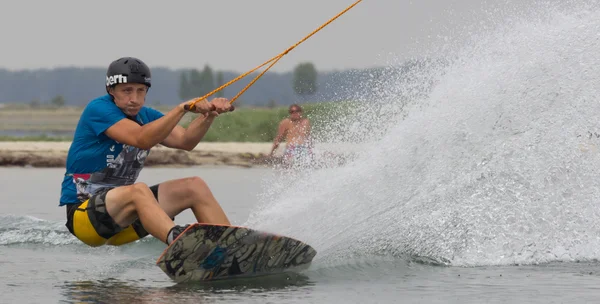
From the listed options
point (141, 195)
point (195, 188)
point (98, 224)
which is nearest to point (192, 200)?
point (195, 188)

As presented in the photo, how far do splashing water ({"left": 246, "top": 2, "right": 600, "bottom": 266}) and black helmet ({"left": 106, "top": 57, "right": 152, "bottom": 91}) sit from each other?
138 centimetres

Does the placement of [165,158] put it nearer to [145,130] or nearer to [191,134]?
[191,134]

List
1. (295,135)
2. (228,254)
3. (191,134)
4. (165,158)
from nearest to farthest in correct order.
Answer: (228,254) < (191,134) < (295,135) < (165,158)

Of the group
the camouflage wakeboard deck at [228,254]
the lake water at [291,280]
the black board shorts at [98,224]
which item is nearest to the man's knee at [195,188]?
the black board shorts at [98,224]

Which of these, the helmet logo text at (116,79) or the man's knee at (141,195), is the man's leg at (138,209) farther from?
the helmet logo text at (116,79)

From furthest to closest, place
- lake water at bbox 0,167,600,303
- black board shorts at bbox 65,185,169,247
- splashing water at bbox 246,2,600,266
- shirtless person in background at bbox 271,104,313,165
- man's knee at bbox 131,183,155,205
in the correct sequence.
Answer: shirtless person in background at bbox 271,104,313,165 < splashing water at bbox 246,2,600,266 < black board shorts at bbox 65,185,169,247 < man's knee at bbox 131,183,155,205 < lake water at bbox 0,167,600,303

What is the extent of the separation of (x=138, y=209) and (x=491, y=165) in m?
2.86

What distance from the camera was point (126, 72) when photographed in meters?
7.34

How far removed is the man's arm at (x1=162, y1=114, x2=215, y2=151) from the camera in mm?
7495

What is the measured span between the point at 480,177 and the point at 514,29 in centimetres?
126

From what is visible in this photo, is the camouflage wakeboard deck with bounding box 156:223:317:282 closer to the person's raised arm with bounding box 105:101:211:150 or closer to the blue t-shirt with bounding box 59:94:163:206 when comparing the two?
the person's raised arm with bounding box 105:101:211:150

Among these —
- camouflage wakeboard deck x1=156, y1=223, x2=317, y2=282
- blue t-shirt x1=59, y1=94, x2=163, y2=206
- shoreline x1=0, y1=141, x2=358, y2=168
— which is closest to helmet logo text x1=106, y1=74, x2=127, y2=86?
blue t-shirt x1=59, y1=94, x2=163, y2=206

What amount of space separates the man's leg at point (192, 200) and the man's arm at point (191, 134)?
0.36 meters

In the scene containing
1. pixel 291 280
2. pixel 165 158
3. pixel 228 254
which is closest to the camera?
pixel 228 254
